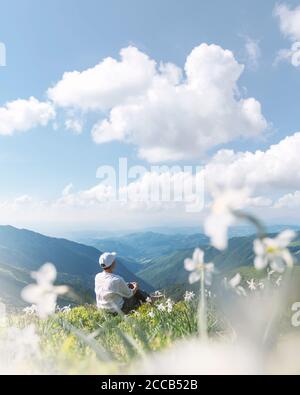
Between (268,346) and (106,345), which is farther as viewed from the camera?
(106,345)

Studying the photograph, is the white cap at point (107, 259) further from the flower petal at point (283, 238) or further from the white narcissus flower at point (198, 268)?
the flower petal at point (283, 238)

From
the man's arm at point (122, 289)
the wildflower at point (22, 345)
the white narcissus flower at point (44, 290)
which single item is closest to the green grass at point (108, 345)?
the wildflower at point (22, 345)

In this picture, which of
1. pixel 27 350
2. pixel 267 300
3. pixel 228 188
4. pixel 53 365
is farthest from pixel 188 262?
pixel 27 350

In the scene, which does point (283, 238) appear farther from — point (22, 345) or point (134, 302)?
point (134, 302)

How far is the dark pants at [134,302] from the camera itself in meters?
13.4

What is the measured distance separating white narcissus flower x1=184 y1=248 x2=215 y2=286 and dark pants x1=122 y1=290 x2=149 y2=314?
996 cm

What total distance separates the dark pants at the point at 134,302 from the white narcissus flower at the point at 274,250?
10724 mm

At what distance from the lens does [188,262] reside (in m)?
3.40

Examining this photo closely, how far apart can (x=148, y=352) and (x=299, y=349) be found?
4.66ft

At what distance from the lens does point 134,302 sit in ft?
45.0

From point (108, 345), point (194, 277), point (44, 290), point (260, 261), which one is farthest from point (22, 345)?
point (260, 261)

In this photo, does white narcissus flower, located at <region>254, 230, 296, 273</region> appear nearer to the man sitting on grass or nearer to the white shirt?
the man sitting on grass
